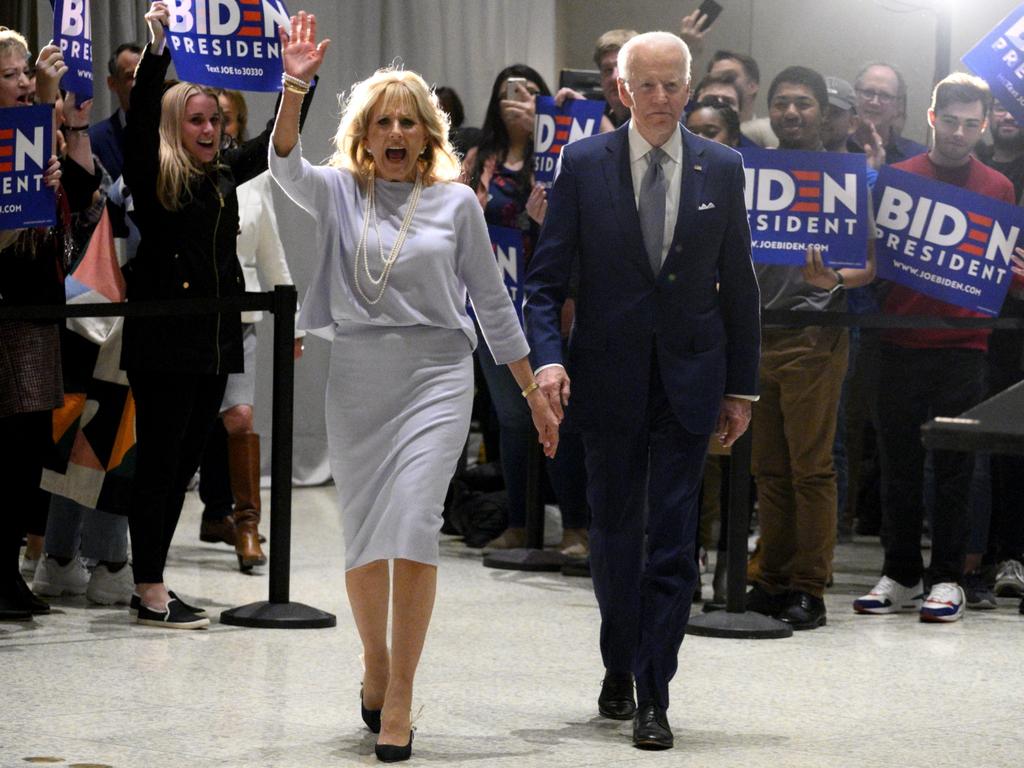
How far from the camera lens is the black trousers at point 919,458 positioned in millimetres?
5938

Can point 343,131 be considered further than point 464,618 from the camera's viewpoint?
No

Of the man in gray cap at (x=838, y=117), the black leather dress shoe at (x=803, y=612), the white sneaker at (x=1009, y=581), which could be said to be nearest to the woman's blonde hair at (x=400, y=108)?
the black leather dress shoe at (x=803, y=612)

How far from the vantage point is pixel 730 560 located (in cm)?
549

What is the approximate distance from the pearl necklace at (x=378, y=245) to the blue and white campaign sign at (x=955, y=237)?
2.35m

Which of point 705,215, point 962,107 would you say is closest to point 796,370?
point 962,107

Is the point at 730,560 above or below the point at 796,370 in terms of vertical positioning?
below

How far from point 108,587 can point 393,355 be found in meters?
2.25

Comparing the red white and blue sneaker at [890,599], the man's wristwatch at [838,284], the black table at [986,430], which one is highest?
the man's wristwatch at [838,284]

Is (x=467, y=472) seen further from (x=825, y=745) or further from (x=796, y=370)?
(x=825, y=745)

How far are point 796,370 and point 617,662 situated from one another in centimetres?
179

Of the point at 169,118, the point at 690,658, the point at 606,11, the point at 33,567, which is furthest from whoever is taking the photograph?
the point at 606,11

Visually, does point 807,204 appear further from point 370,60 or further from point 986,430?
point 370,60

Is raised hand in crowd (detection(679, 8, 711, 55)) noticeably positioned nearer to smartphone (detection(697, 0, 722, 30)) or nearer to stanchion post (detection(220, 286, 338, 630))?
smartphone (detection(697, 0, 722, 30))

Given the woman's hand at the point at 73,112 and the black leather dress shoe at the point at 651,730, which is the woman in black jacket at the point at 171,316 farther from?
the black leather dress shoe at the point at 651,730
